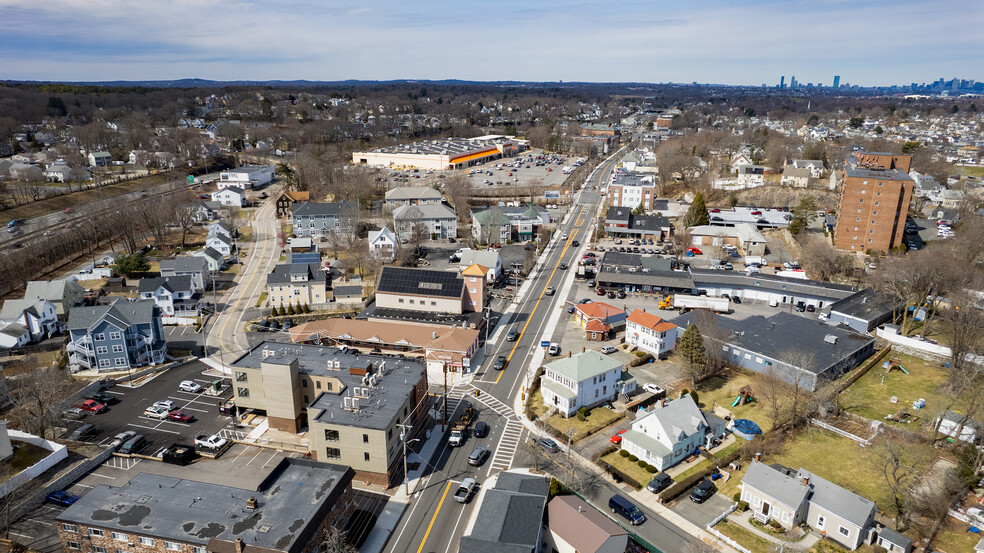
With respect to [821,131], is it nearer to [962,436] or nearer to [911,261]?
[911,261]

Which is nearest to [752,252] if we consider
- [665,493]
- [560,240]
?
[560,240]

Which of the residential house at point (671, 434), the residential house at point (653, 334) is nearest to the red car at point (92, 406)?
the residential house at point (671, 434)

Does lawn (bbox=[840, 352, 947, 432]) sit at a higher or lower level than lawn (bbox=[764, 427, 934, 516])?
higher

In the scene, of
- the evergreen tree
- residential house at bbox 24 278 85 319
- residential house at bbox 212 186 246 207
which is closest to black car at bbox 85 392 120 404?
residential house at bbox 24 278 85 319

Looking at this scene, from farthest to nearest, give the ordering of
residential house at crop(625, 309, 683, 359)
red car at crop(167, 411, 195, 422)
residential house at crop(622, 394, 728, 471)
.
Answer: residential house at crop(625, 309, 683, 359), red car at crop(167, 411, 195, 422), residential house at crop(622, 394, 728, 471)

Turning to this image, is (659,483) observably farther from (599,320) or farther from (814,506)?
(599,320)

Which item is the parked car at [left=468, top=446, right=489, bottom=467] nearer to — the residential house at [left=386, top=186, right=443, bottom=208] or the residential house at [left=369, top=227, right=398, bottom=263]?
the residential house at [left=369, top=227, right=398, bottom=263]

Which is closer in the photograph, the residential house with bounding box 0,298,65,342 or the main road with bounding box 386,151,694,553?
the main road with bounding box 386,151,694,553
